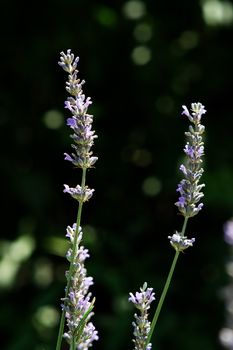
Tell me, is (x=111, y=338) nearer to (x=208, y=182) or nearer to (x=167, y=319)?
(x=167, y=319)

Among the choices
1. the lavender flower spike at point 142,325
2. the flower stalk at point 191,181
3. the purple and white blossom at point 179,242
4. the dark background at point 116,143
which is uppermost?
the dark background at point 116,143

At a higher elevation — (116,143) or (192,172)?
(116,143)

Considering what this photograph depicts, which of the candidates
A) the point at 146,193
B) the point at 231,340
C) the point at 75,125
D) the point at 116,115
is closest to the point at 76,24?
the point at 116,115

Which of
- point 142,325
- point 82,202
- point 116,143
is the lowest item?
point 142,325

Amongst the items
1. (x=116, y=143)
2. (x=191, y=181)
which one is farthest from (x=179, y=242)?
(x=116, y=143)

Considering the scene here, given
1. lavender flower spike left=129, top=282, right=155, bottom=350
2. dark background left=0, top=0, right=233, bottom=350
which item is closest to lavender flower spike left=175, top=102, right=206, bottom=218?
lavender flower spike left=129, top=282, right=155, bottom=350

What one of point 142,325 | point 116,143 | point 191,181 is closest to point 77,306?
point 142,325

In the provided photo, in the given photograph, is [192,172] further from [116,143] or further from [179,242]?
[116,143]

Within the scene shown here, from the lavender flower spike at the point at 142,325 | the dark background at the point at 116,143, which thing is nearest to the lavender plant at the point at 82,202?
the lavender flower spike at the point at 142,325

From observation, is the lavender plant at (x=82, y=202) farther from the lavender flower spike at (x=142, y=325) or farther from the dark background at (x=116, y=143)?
the dark background at (x=116, y=143)

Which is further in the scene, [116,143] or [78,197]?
[116,143]
